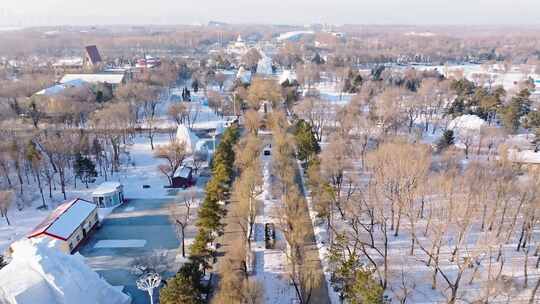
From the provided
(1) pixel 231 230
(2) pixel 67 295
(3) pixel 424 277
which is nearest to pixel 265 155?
(1) pixel 231 230

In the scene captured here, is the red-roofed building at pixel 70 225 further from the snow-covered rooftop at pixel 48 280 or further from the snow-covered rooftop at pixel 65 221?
the snow-covered rooftop at pixel 48 280

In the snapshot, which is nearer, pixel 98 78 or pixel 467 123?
pixel 467 123

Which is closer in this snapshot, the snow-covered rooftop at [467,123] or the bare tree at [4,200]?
the bare tree at [4,200]

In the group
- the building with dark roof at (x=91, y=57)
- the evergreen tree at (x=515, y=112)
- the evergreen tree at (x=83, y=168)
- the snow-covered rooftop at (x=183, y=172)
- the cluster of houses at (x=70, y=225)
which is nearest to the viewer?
the cluster of houses at (x=70, y=225)

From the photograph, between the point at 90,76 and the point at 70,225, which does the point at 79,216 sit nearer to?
the point at 70,225

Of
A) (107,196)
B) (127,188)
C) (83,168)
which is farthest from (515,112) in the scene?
(83,168)

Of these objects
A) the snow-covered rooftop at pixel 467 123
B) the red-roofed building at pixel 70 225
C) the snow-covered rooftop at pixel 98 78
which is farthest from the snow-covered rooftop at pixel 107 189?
the snow-covered rooftop at pixel 98 78

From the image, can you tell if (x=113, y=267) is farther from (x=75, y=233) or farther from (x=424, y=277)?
(x=424, y=277)

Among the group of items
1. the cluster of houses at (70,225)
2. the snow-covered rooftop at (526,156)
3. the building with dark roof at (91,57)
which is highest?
the building with dark roof at (91,57)

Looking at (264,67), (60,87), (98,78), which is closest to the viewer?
(60,87)
